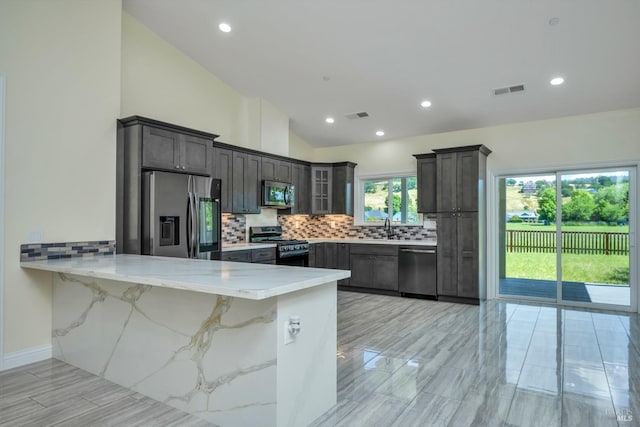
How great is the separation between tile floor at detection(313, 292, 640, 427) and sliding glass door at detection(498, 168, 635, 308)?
57cm

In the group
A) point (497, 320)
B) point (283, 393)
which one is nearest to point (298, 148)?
point (497, 320)

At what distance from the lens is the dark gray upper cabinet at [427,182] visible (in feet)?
20.9

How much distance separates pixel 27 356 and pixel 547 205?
677 centimetres

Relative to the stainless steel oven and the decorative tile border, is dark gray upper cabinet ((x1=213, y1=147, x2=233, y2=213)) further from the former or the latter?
the decorative tile border

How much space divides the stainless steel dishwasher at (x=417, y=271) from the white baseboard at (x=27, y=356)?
15.7 feet

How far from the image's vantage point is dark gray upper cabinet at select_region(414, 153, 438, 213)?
637 centimetres

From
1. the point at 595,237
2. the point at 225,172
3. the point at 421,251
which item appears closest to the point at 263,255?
→ the point at 225,172

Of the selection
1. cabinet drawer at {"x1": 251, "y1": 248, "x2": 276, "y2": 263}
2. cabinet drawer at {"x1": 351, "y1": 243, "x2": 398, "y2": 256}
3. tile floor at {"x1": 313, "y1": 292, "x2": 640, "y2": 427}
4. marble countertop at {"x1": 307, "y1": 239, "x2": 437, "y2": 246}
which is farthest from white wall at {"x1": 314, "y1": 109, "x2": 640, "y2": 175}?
cabinet drawer at {"x1": 251, "y1": 248, "x2": 276, "y2": 263}

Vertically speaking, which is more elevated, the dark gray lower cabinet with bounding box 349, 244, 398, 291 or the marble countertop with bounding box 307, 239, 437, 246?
the marble countertop with bounding box 307, 239, 437, 246

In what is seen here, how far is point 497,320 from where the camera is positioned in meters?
4.88

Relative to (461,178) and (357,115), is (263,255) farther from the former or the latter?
(461,178)

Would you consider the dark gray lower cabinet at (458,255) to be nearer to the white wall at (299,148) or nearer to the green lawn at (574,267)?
the green lawn at (574,267)

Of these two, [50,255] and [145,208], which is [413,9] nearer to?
[145,208]

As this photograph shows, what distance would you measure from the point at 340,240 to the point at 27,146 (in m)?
4.83
